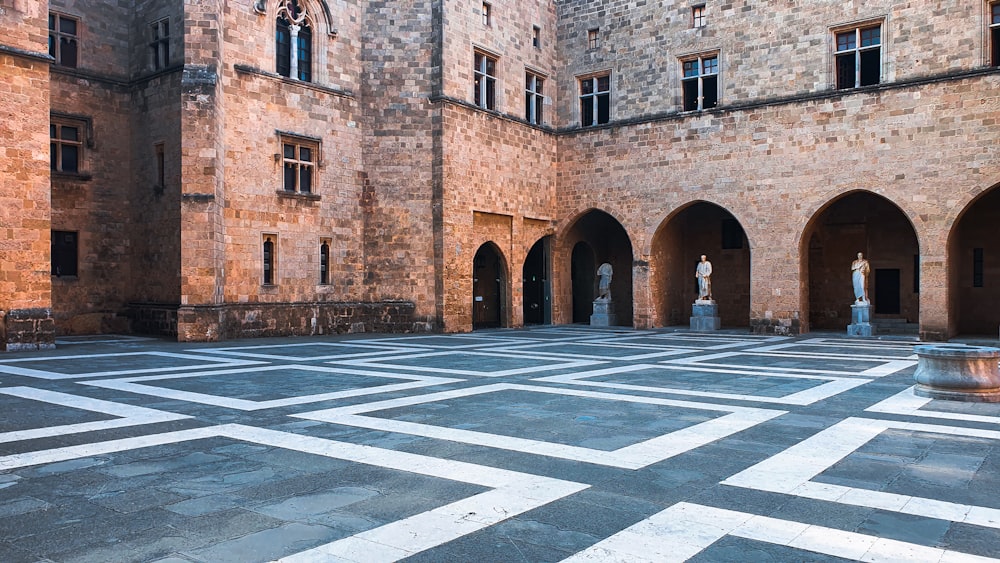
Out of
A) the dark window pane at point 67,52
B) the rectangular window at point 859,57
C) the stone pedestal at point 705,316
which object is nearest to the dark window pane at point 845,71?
the rectangular window at point 859,57

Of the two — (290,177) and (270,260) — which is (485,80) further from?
(270,260)

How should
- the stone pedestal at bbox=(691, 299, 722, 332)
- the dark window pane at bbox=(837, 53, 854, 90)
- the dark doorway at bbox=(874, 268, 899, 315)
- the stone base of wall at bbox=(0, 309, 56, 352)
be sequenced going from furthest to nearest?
the stone pedestal at bbox=(691, 299, 722, 332) < the dark doorway at bbox=(874, 268, 899, 315) < the dark window pane at bbox=(837, 53, 854, 90) < the stone base of wall at bbox=(0, 309, 56, 352)

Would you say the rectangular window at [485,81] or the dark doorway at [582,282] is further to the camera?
the dark doorway at [582,282]

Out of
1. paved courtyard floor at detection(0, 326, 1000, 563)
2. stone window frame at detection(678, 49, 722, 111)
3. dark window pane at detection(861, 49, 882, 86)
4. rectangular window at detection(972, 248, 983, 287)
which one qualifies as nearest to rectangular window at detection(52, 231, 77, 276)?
paved courtyard floor at detection(0, 326, 1000, 563)

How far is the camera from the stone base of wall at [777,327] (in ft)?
70.9

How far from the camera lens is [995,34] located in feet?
62.5

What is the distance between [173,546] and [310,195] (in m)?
17.3

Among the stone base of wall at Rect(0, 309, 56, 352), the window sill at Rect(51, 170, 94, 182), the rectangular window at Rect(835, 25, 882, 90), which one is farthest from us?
the rectangular window at Rect(835, 25, 882, 90)

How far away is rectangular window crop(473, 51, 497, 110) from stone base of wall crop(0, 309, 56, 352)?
516 inches

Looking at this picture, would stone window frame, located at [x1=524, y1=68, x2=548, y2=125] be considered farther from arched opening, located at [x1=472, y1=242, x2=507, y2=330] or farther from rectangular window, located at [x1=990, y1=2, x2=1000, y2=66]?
rectangular window, located at [x1=990, y1=2, x2=1000, y2=66]

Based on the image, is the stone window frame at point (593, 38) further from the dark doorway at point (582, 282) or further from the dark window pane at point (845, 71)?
the dark window pane at point (845, 71)

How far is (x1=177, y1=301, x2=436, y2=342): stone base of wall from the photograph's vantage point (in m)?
18.1

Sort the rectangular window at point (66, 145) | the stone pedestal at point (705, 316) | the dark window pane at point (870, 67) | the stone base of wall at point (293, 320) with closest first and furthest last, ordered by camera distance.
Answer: the stone base of wall at point (293, 320) < the rectangular window at point (66, 145) < the dark window pane at point (870, 67) < the stone pedestal at point (705, 316)

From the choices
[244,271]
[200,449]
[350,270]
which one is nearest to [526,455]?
[200,449]
